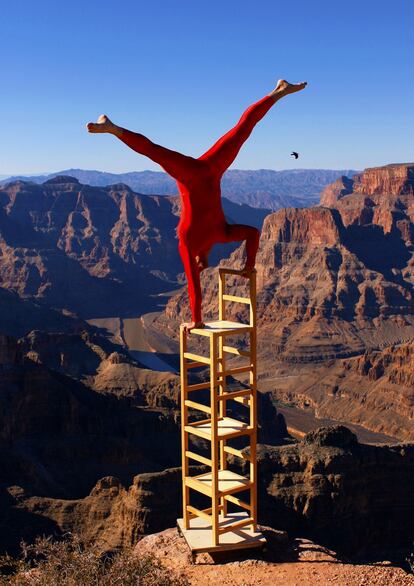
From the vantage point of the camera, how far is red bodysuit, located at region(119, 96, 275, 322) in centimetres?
1731

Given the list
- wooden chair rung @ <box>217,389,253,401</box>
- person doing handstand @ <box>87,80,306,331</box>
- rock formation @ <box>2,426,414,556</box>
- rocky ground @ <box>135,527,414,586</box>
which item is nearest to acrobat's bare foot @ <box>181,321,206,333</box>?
person doing handstand @ <box>87,80,306,331</box>

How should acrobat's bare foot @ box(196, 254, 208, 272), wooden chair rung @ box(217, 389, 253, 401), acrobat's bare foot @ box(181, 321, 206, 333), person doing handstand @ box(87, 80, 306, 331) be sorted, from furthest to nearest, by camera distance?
acrobat's bare foot @ box(196, 254, 208, 272) → acrobat's bare foot @ box(181, 321, 206, 333) → wooden chair rung @ box(217, 389, 253, 401) → person doing handstand @ box(87, 80, 306, 331)

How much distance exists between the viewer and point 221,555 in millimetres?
18250

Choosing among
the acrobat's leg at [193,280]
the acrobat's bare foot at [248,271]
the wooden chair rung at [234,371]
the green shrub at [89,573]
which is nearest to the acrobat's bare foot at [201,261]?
the acrobat's leg at [193,280]

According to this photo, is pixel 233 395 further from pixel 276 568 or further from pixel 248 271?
pixel 276 568

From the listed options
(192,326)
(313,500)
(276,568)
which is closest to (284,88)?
(192,326)

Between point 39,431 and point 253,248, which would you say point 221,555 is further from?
point 39,431

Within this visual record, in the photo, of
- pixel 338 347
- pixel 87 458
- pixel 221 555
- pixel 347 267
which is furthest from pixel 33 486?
pixel 347 267

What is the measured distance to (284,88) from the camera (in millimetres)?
18406

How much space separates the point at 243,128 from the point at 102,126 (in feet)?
13.8

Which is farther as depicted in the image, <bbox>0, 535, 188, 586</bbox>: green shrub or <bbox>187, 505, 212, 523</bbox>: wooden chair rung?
<bbox>187, 505, 212, 523</bbox>: wooden chair rung

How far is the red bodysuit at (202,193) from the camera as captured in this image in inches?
682

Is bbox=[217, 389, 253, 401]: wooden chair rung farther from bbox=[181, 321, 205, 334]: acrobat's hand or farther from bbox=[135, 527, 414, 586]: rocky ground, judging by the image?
bbox=[135, 527, 414, 586]: rocky ground

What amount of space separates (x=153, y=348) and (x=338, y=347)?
38.1 meters
